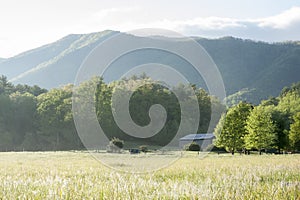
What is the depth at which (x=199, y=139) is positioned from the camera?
87188 mm

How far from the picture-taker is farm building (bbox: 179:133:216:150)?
3356 inches

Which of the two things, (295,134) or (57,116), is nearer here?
(295,134)

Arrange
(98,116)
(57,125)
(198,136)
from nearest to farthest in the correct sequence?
(98,116)
(198,136)
(57,125)

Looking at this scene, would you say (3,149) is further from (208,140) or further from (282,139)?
(282,139)

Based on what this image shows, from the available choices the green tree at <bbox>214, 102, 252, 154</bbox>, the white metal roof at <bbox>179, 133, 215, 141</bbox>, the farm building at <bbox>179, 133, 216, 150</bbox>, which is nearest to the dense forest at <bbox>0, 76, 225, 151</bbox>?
the farm building at <bbox>179, 133, 216, 150</bbox>

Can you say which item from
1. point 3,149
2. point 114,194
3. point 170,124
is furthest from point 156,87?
point 114,194

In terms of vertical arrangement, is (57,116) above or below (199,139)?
above

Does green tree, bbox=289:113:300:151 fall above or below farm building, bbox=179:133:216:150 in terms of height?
above

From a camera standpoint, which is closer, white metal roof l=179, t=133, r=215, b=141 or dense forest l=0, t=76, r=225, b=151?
white metal roof l=179, t=133, r=215, b=141

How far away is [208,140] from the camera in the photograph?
8550 cm

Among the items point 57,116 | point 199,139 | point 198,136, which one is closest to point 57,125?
point 57,116

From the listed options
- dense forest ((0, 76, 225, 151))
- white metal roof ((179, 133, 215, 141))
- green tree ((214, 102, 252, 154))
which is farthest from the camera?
dense forest ((0, 76, 225, 151))

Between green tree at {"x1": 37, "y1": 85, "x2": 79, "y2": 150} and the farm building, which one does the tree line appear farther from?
green tree at {"x1": 37, "y1": 85, "x2": 79, "y2": 150}

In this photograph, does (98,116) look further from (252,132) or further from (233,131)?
(252,132)
